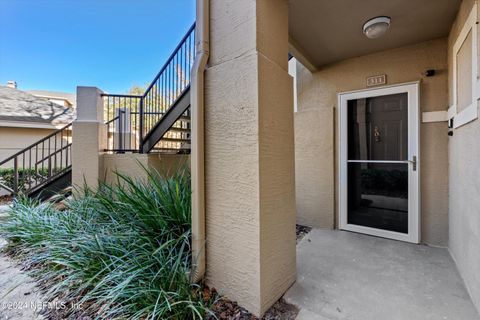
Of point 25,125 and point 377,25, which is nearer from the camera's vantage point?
point 377,25

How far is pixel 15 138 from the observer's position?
820 cm

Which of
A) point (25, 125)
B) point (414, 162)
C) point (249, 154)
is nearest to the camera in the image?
point (249, 154)

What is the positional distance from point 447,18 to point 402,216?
2.43 m

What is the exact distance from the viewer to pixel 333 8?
226 cm

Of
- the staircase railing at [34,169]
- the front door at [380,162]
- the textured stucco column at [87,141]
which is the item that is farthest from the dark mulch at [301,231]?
the staircase railing at [34,169]

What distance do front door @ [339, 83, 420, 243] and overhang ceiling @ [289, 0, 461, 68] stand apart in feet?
2.01

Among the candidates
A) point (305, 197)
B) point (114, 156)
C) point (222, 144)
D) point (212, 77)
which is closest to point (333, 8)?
point (212, 77)

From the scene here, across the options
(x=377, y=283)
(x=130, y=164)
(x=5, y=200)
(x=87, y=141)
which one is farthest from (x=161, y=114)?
(x=5, y=200)

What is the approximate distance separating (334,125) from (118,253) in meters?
3.32

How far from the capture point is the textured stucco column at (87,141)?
4105 mm

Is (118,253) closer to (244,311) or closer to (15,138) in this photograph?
(244,311)

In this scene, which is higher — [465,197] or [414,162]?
[414,162]

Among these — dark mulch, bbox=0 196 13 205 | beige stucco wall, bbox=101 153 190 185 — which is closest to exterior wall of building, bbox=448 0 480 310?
beige stucco wall, bbox=101 153 190 185

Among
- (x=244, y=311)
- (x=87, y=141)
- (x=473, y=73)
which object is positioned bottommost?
(x=244, y=311)
